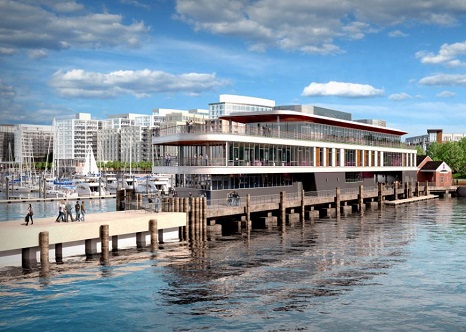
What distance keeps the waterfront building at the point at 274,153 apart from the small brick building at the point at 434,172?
2239 cm

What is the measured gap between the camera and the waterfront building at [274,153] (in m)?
58.7

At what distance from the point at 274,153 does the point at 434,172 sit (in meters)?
66.7

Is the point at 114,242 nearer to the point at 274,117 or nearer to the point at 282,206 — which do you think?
the point at 282,206

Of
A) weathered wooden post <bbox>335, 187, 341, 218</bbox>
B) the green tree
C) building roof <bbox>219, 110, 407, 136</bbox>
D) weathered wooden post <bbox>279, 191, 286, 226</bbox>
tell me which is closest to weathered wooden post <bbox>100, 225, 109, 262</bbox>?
weathered wooden post <bbox>279, 191, 286, 226</bbox>

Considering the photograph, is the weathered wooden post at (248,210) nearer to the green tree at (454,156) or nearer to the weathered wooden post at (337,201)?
the weathered wooden post at (337,201)

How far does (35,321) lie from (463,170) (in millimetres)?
161505

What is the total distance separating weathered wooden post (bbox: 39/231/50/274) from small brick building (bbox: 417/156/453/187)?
9956cm

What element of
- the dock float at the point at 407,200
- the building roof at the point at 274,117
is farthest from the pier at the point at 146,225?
the dock float at the point at 407,200

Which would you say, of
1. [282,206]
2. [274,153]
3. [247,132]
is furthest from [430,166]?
[247,132]

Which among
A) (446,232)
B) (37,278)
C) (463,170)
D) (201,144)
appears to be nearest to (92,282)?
(37,278)

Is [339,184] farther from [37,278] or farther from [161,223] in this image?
[37,278]

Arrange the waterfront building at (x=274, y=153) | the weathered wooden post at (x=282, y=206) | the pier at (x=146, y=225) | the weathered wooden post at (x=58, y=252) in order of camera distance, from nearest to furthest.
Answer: the pier at (x=146, y=225) → the weathered wooden post at (x=58, y=252) → the waterfront building at (x=274, y=153) → the weathered wooden post at (x=282, y=206)

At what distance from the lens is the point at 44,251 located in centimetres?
3659

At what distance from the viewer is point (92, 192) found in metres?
126
